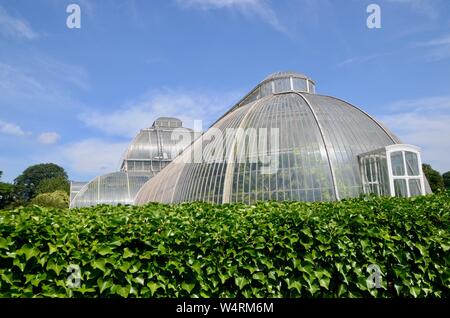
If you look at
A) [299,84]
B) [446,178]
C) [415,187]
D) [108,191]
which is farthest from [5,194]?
[446,178]

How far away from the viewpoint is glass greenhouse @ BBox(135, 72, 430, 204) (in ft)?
41.3

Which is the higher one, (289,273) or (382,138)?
(382,138)

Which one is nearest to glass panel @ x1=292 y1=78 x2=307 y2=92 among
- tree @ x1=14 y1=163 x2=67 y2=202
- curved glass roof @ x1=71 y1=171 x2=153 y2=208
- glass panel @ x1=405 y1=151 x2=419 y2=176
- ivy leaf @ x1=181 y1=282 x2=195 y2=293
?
glass panel @ x1=405 y1=151 x2=419 y2=176

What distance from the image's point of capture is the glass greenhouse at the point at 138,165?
31.5 meters

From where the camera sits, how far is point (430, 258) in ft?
15.9

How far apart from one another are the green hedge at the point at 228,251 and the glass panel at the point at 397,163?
8.82 m

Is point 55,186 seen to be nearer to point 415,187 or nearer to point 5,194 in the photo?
point 5,194

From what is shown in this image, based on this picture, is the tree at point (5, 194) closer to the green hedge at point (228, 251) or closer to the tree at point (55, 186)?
the tree at point (55, 186)

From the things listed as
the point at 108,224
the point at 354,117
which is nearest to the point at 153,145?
the point at 354,117

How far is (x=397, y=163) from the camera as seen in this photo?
13242 mm

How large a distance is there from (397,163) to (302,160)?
3.91 meters

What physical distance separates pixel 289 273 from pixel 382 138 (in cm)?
1213
